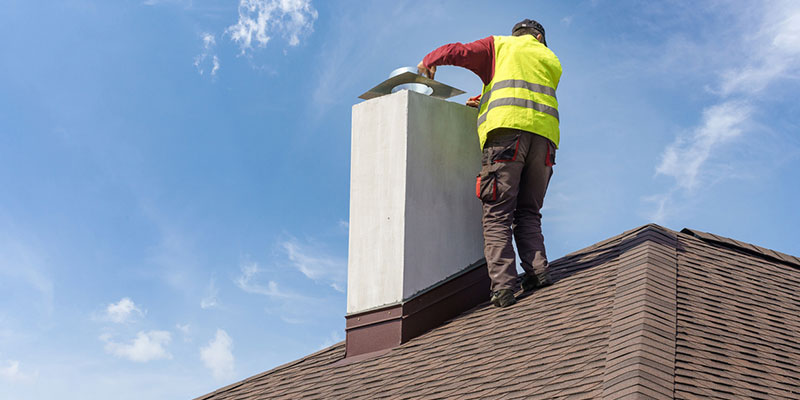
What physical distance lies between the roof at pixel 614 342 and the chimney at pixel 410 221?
236mm

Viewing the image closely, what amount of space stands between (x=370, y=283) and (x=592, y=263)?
186cm

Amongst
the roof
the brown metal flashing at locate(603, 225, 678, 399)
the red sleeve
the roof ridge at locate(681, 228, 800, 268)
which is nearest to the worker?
the red sleeve

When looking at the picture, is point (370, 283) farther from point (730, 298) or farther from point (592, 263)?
point (730, 298)

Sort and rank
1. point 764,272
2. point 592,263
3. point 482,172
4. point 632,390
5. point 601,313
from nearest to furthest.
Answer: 1. point 632,390
2. point 601,313
3. point 482,172
4. point 592,263
5. point 764,272

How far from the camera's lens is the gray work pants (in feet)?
22.0

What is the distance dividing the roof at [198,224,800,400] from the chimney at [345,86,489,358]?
236mm

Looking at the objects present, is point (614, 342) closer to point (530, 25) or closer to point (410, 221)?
point (410, 221)

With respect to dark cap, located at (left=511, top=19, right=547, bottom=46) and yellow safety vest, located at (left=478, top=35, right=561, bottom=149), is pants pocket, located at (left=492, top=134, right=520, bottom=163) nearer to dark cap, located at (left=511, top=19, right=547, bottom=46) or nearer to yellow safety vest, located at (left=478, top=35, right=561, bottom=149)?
yellow safety vest, located at (left=478, top=35, right=561, bottom=149)

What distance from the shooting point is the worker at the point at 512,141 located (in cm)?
670

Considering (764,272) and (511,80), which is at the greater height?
(511,80)

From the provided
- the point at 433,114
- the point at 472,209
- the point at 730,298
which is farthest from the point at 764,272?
the point at 433,114

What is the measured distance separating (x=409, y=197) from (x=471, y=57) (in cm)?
120

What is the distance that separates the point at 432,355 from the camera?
632cm

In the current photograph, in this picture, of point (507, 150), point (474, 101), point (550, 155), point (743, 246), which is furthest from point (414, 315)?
point (743, 246)
